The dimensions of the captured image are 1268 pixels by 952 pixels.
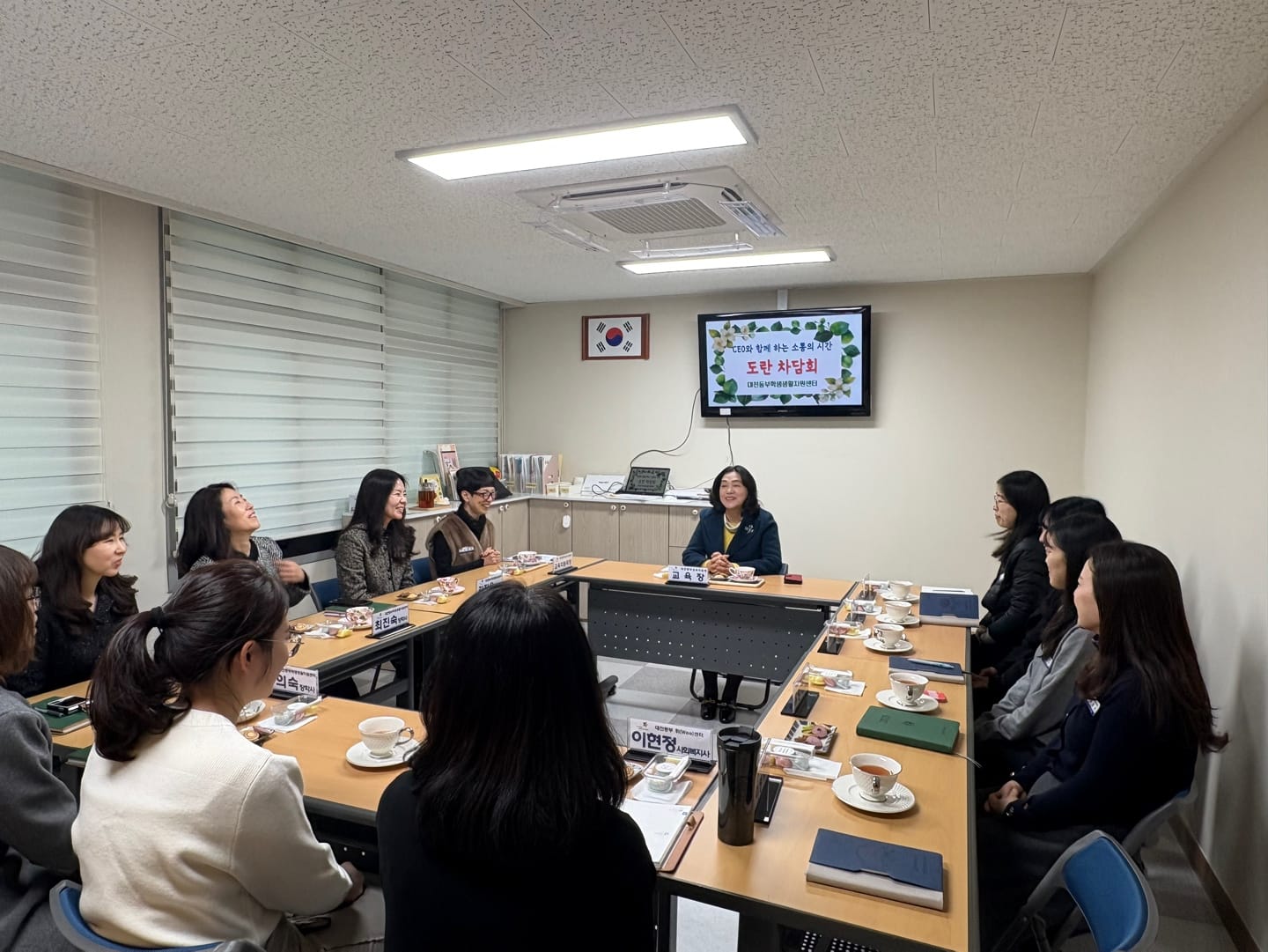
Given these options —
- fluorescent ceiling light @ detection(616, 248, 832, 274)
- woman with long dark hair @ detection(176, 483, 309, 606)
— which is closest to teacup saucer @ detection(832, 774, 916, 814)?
woman with long dark hair @ detection(176, 483, 309, 606)

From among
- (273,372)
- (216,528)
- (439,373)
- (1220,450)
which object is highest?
(439,373)

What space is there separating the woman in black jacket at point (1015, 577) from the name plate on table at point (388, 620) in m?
2.18

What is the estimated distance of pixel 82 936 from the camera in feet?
3.55

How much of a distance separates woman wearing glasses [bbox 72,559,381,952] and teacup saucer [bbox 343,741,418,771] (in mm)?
404

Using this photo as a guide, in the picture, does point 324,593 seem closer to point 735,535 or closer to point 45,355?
point 45,355

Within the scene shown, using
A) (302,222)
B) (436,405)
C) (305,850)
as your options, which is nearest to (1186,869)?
(305,850)

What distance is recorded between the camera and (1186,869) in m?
2.62

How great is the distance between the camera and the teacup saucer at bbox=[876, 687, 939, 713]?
2.15 m

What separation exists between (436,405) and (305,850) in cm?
484

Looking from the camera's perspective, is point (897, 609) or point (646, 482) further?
point (646, 482)

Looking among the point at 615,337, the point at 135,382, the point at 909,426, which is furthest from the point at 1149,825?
the point at 615,337

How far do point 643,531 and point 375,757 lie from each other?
411 cm

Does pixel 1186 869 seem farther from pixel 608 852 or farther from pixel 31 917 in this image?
pixel 31 917

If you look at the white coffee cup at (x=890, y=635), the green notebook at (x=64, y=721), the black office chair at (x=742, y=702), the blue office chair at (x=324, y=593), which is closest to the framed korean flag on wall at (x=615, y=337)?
the black office chair at (x=742, y=702)
